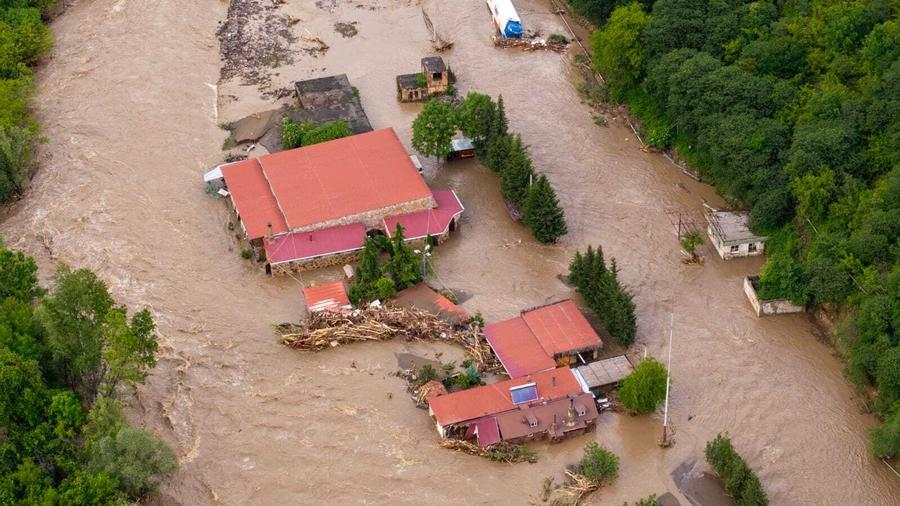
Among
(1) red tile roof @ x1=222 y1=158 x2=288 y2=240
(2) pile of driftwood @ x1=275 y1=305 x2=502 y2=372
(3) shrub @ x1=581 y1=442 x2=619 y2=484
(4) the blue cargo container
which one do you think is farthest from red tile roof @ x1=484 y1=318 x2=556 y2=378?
(4) the blue cargo container

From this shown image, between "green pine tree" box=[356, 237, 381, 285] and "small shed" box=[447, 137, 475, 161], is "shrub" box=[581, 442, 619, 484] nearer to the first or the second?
"green pine tree" box=[356, 237, 381, 285]

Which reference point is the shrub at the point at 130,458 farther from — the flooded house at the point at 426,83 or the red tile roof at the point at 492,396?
the flooded house at the point at 426,83

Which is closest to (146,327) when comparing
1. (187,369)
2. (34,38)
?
(187,369)

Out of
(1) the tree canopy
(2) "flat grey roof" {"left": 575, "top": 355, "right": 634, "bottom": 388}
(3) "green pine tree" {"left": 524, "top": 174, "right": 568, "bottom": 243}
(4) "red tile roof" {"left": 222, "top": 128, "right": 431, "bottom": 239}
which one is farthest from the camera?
(1) the tree canopy

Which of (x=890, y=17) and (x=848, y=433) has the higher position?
(x=890, y=17)

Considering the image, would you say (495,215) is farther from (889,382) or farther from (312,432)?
(889,382)

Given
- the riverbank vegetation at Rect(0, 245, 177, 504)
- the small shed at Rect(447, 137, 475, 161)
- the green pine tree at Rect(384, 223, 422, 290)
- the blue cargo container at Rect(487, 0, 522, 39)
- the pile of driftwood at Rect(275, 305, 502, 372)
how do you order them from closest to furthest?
the riverbank vegetation at Rect(0, 245, 177, 504)
the pile of driftwood at Rect(275, 305, 502, 372)
the green pine tree at Rect(384, 223, 422, 290)
the small shed at Rect(447, 137, 475, 161)
the blue cargo container at Rect(487, 0, 522, 39)
